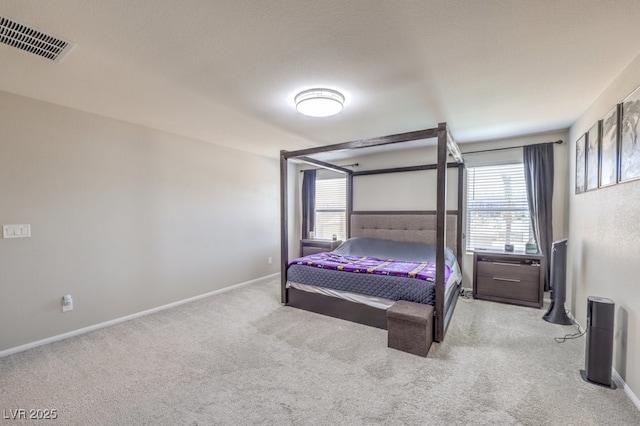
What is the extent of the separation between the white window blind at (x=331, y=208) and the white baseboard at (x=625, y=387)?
3935 mm

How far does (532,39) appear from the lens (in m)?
1.71

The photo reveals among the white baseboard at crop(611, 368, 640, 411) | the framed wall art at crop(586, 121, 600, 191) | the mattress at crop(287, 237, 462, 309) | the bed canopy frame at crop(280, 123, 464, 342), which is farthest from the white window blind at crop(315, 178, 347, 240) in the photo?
the white baseboard at crop(611, 368, 640, 411)

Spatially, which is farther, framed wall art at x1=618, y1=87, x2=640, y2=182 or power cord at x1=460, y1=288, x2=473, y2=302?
power cord at x1=460, y1=288, x2=473, y2=302

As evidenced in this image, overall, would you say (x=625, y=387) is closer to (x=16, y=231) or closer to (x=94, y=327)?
(x=94, y=327)

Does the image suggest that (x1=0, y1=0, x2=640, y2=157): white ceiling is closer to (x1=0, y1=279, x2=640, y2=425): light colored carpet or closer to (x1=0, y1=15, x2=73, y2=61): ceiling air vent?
(x1=0, y1=15, x2=73, y2=61): ceiling air vent

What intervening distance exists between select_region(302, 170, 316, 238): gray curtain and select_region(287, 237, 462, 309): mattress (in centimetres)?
193

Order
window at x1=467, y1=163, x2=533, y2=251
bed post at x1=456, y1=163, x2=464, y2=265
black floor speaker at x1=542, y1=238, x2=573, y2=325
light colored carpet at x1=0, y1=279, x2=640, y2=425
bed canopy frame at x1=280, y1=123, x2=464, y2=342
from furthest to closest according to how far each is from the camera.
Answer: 1. bed post at x1=456, y1=163, x2=464, y2=265
2. window at x1=467, y1=163, x2=533, y2=251
3. black floor speaker at x1=542, y1=238, x2=573, y2=325
4. bed canopy frame at x1=280, y1=123, x2=464, y2=342
5. light colored carpet at x1=0, y1=279, x2=640, y2=425

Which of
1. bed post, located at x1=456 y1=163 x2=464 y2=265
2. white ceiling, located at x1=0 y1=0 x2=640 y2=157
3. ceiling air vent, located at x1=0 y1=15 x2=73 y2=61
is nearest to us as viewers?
white ceiling, located at x1=0 y1=0 x2=640 y2=157

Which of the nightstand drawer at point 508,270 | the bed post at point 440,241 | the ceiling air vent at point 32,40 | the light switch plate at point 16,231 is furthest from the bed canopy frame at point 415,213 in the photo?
the light switch plate at point 16,231

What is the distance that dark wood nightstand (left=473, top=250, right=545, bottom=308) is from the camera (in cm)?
358

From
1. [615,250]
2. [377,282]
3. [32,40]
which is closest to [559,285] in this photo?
[615,250]

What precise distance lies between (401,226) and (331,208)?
1620 millimetres

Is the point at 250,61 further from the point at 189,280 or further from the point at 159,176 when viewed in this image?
the point at 189,280

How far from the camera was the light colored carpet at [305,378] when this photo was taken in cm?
174
